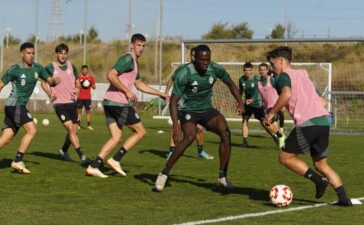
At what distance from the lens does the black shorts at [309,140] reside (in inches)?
362

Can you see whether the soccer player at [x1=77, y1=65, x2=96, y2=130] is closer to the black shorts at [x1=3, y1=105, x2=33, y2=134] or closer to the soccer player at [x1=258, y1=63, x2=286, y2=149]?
the soccer player at [x1=258, y1=63, x2=286, y2=149]

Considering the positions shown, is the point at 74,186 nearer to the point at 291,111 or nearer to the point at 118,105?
the point at 118,105

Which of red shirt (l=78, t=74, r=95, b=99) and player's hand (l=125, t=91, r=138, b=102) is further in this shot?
red shirt (l=78, t=74, r=95, b=99)

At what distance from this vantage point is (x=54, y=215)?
27.7ft

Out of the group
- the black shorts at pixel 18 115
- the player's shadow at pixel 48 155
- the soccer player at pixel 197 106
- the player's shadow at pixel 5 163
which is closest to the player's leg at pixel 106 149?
the black shorts at pixel 18 115

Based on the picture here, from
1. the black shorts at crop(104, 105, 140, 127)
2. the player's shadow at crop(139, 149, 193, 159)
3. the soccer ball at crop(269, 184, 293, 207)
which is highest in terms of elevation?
the black shorts at crop(104, 105, 140, 127)

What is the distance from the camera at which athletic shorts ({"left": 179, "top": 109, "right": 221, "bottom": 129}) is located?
428 inches

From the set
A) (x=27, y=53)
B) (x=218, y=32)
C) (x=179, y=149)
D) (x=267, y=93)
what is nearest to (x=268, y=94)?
(x=267, y=93)

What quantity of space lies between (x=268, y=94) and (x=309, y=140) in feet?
28.6

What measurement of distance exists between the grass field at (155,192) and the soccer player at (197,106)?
0.48m

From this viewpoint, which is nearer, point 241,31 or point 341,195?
point 341,195

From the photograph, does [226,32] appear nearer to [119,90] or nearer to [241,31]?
[241,31]

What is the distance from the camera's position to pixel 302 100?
9.20 m

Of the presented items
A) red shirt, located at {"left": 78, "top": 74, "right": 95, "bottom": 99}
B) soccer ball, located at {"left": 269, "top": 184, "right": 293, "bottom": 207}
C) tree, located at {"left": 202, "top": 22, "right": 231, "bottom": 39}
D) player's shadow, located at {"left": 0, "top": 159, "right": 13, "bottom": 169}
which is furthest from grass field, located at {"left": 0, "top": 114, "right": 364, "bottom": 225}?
tree, located at {"left": 202, "top": 22, "right": 231, "bottom": 39}
